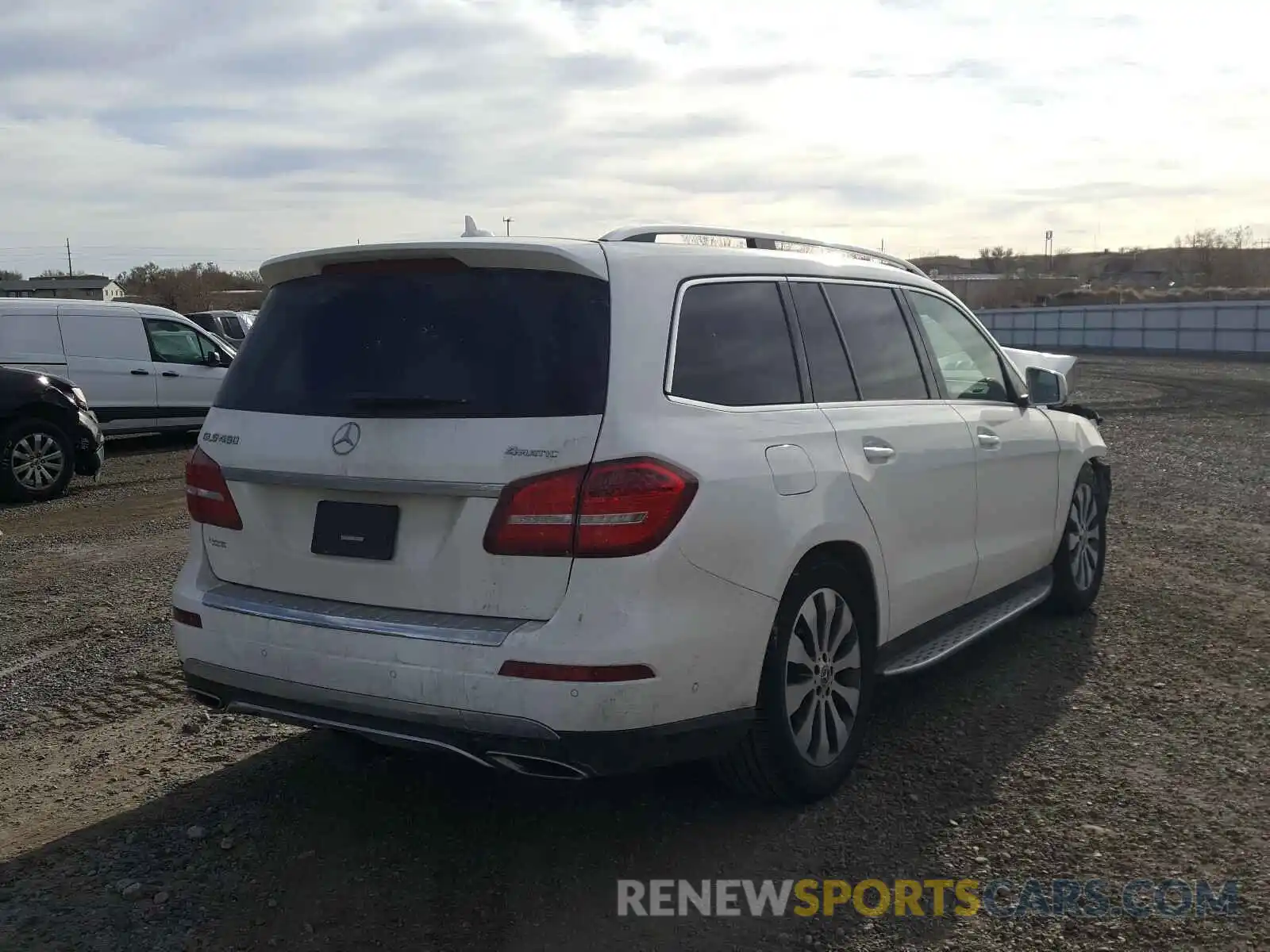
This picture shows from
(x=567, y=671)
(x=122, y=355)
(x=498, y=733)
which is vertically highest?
(x=122, y=355)

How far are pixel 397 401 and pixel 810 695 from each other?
162cm

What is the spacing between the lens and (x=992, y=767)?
4.36 m

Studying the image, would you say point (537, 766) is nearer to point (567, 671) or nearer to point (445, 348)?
point (567, 671)

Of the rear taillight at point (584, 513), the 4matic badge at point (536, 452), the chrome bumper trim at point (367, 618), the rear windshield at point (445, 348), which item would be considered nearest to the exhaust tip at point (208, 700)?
the chrome bumper trim at point (367, 618)

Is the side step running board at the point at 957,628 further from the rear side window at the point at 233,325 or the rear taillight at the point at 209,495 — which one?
the rear side window at the point at 233,325

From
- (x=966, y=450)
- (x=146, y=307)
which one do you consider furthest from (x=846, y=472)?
(x=146, y=307)

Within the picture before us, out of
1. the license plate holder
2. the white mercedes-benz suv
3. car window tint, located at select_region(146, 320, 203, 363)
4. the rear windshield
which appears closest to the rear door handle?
the white mercedes-benz suv

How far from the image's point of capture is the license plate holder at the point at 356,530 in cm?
350

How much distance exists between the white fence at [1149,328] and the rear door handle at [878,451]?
36.6m

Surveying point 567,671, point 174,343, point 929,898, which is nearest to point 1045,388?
point 929,898

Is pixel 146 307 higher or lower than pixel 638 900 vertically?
higher

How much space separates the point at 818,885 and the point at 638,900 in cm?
52

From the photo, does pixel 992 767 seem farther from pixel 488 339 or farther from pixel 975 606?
pixel 488 339

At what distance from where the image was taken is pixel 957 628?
16.4ft
